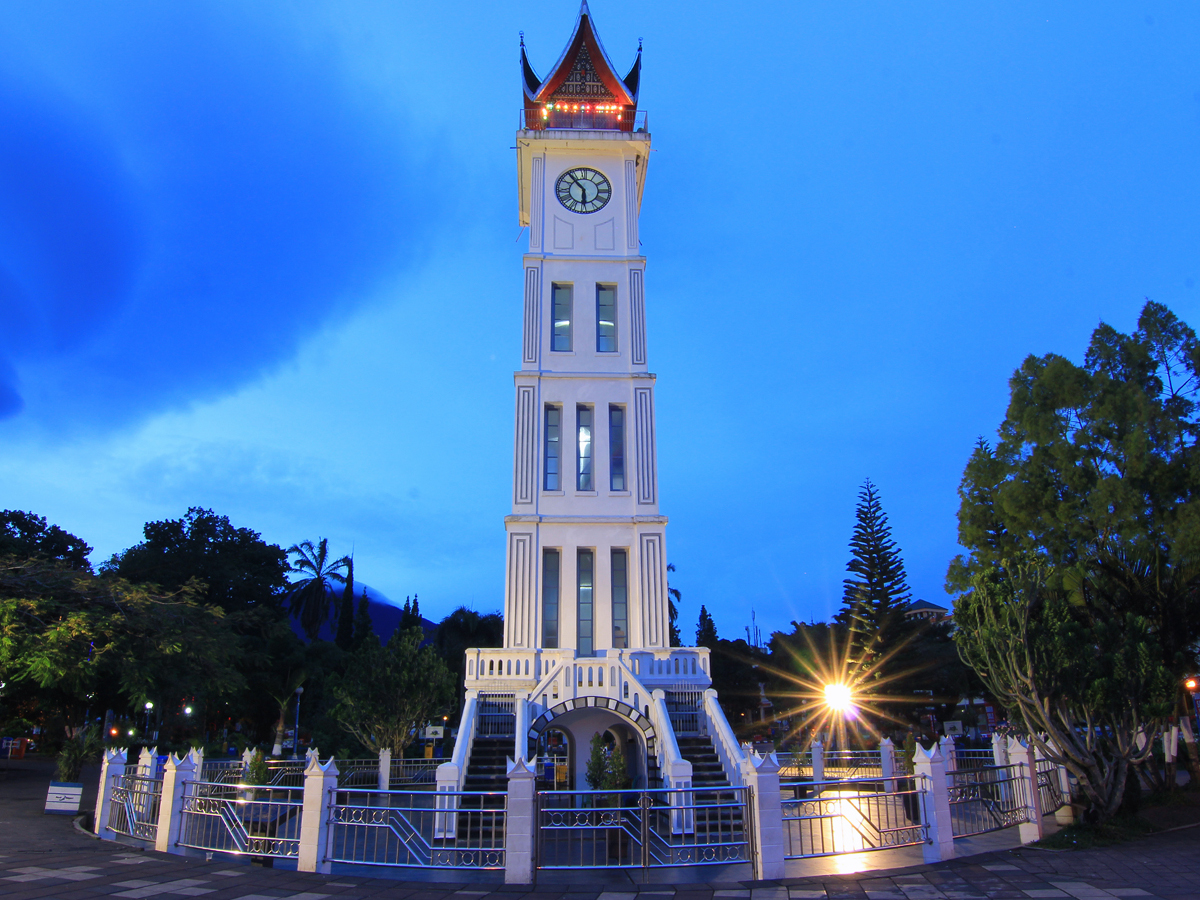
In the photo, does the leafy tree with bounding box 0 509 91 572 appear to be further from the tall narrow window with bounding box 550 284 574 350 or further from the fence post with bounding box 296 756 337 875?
the fence post with bounding box 296 756 337 875

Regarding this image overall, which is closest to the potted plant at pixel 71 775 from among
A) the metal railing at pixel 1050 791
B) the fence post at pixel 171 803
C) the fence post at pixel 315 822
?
the fence post at pixel 171 803

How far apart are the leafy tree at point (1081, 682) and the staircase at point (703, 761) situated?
16.0 feet

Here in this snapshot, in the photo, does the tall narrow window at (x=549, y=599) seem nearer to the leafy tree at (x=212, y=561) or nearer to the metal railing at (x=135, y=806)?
the metal railing at (x=135, y=806)

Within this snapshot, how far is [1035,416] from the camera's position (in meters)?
17.6

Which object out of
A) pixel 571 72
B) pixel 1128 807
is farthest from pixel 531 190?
pixel 1128 807

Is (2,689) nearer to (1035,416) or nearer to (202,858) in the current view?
(202,858)

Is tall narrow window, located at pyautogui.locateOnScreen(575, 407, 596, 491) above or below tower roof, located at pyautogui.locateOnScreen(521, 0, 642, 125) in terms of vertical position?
below

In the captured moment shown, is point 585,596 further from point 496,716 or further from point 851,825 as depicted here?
point 851,825

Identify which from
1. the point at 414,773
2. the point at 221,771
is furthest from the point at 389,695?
the point at 221,771

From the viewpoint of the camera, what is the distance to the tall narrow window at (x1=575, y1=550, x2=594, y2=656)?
19016 millimetres

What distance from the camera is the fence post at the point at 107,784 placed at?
39.3ft

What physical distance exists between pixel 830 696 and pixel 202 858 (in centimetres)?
1762

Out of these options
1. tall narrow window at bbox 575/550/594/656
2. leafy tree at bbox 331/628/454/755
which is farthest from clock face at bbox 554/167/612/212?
leafy tree at bbox 331/628/454/755

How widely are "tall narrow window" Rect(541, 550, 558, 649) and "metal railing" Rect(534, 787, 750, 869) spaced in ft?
16.6
